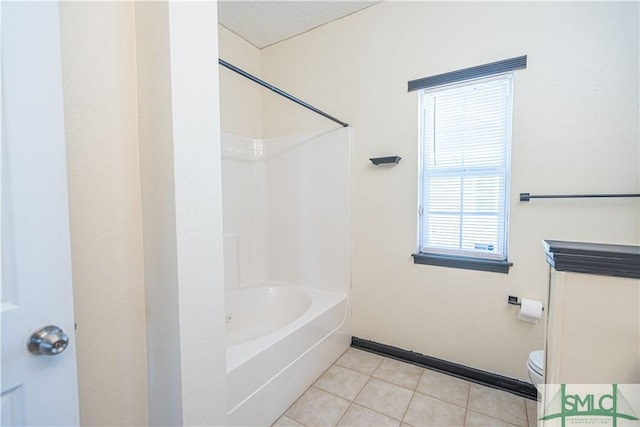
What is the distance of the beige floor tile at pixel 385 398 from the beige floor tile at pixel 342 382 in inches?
1.9

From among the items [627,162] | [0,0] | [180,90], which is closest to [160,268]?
[180,90]

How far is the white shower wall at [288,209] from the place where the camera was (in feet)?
7.70

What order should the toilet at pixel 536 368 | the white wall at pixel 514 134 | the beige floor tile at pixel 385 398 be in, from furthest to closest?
the beige floor tile at pixel 385 398 → the white wall at pixel 514 134 → the toilet at pixel 536 368

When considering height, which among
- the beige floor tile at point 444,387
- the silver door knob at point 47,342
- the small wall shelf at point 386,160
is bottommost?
the beige floor tile at point 444,387

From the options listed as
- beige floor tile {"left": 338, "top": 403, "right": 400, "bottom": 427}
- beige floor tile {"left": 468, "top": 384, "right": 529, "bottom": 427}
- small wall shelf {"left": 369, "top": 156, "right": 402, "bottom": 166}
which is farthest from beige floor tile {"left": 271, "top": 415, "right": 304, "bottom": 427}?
small wall shelf {"left": 369, "top": 156, "right": 402, "bottom": 166}

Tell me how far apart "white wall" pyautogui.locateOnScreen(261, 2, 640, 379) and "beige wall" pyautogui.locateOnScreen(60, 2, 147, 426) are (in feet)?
5.42

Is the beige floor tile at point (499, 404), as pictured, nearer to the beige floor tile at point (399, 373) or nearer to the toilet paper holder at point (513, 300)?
the beige floor tile at point (399, 373)

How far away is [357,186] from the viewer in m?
2.28

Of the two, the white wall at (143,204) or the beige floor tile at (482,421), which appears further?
the beige floor tile at (482,421)

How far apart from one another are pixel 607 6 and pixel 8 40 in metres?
2.56

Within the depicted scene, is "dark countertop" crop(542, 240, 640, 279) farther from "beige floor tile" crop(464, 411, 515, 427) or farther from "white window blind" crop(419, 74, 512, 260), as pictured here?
"beige floor tile" crop(464, 411, 515, 427)

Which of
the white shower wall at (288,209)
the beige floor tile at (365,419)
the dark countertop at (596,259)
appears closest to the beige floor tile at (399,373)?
the beige floor tile at (365,419)

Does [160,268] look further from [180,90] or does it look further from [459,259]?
[459,259]

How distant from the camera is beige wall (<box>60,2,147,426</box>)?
0.84m
